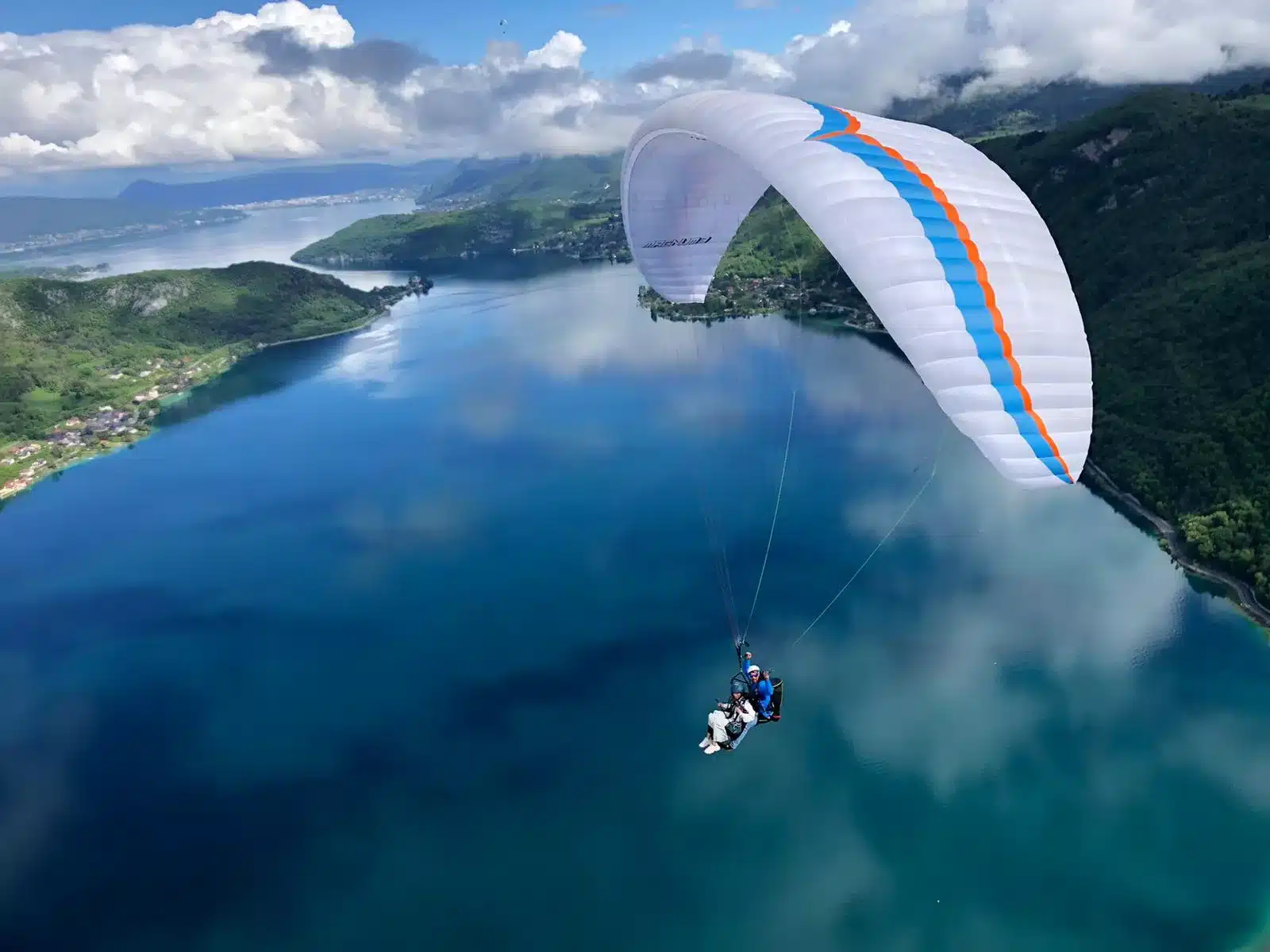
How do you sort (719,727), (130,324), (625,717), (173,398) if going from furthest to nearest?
(130,324), (173,398), (625,717), (719,727)

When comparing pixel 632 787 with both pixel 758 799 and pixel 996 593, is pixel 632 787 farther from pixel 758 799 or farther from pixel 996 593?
pixel 996 593

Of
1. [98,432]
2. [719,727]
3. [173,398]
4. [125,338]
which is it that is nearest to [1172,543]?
[719,727]

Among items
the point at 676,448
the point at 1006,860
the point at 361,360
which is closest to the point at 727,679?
the point at 1006,860

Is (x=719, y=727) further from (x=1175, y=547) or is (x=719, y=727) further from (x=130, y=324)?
(x=130, y=324)

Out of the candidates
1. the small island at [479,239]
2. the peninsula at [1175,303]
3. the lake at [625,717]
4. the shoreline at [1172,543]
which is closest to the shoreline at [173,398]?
the lake at [625,717]

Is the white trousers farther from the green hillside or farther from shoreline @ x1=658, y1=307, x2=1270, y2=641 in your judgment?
the green hillside

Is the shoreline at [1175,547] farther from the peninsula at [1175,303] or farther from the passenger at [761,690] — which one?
the passenger at [761,690]
